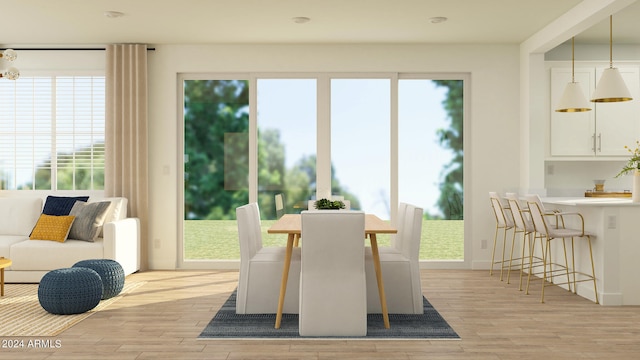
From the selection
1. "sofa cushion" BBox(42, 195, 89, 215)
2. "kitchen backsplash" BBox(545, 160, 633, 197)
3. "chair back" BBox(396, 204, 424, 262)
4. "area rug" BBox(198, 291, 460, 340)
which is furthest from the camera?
"kitchen backsplash" BBox(545, 160, 633, 197)

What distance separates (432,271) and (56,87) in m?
5.03

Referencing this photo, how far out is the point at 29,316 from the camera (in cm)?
431

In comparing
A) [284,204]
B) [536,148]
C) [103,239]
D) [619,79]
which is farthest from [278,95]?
[619,79]

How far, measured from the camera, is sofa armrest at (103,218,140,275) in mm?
5680

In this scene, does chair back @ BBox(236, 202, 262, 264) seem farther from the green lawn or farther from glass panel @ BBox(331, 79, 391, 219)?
glass panel @ BBox(331, 79, 391, 219)

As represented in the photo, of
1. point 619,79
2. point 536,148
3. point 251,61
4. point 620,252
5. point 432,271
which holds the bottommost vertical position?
point 432,271

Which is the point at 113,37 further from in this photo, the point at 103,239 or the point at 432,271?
the point at 432,271

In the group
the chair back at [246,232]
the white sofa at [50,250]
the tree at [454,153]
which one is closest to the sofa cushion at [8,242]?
the white sofa at [50,250]

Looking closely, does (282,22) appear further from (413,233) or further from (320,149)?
(413,233)

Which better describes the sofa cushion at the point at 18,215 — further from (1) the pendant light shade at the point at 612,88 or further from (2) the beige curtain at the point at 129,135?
(1) the pendant light shade at the point at 612,88

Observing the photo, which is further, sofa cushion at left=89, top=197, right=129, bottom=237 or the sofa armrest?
sofa cushion at left=89, top=197, right=129, bottom=237

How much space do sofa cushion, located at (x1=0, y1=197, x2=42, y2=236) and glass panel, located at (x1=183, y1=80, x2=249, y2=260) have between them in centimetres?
166

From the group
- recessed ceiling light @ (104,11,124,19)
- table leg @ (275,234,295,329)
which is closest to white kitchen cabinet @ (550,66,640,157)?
table leg @ (275,234,295,329)

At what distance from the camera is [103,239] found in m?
5.83
